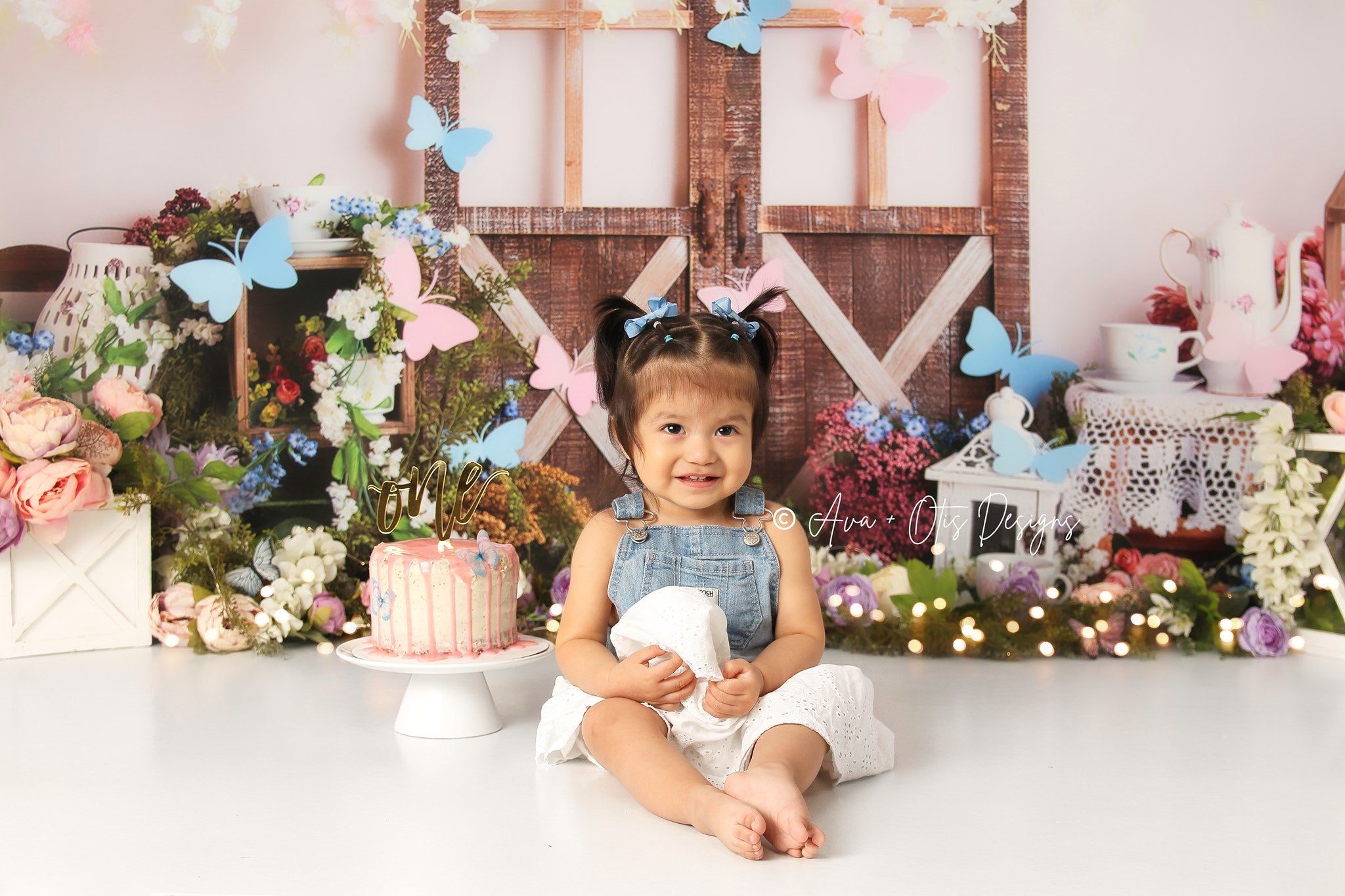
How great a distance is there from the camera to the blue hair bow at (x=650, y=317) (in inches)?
80.4

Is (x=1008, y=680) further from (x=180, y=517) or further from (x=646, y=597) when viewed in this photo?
(x=180, y=517)

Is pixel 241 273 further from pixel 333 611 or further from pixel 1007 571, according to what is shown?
pixel 1007 571

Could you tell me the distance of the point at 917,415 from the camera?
10.5ft

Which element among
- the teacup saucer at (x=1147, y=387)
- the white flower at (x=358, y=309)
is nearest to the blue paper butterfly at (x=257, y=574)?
the white flower at (x=358, y=309)

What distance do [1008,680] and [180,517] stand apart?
189cm

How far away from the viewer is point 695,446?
6.40 ft

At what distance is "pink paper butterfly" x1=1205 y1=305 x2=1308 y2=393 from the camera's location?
2.96m

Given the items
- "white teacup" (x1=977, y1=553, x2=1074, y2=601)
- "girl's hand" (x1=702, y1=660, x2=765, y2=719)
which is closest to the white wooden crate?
"girl's hand" (x1=702, y1=660, x2=765, y2=719)

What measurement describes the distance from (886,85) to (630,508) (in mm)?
1695

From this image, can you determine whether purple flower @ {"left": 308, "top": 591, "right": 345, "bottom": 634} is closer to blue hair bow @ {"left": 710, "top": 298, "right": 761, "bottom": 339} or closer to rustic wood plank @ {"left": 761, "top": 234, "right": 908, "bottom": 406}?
blue hair bow @ {"left": 710, "top": 298, "right": 761, "bottom": 339}

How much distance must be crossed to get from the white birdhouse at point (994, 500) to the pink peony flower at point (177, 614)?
174cm

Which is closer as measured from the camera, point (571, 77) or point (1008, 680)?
point (1008, 680)

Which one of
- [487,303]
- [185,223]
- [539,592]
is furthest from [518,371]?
[185,223]

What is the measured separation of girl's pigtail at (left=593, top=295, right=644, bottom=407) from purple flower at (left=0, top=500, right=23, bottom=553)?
1.32m
